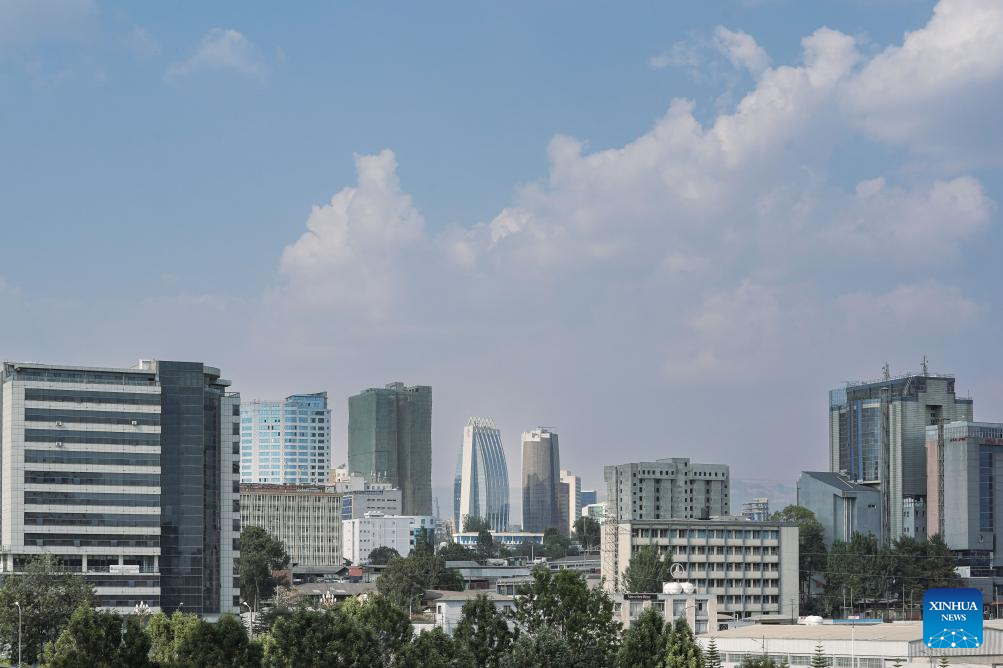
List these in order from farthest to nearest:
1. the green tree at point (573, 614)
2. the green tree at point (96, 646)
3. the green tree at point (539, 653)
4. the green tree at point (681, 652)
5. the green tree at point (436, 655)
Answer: the green tree at point (573, 614)
the green tree at point (436, 655)
the green tree at point (539, 653)
the green tree at point (96, 646)
the green tree at point (681, 652)

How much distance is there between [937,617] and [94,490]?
12457cm

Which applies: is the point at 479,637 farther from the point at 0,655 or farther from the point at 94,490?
the point at 94,490

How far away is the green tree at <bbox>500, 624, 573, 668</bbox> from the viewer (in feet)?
293

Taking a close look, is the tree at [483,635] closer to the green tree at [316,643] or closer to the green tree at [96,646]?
the green tree at [316,643]

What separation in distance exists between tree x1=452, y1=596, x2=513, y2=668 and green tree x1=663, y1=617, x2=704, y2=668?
39.6ft

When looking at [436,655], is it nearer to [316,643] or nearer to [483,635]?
[483,635]

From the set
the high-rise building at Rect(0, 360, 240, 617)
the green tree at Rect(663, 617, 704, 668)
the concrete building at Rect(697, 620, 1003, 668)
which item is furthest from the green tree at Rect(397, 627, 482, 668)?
the high-rise building at Rect(0, 360, 240, 617)

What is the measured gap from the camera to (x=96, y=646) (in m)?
85.4

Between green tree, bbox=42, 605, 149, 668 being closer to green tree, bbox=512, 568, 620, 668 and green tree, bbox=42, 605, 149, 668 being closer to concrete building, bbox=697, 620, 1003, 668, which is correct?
green tree, bbox=512, 568, 620, 668

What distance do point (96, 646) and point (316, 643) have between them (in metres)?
13.0

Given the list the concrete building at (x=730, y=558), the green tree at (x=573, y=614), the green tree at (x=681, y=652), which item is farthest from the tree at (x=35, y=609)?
the concrete building at (x=730, y=558)

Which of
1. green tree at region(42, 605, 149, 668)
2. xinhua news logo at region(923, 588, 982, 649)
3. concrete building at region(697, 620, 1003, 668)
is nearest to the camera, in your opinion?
xinhua news logo at region(923, 588, 982, 649)

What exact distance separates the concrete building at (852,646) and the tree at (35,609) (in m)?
56.4

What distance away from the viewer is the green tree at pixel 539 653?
89.2 meters
